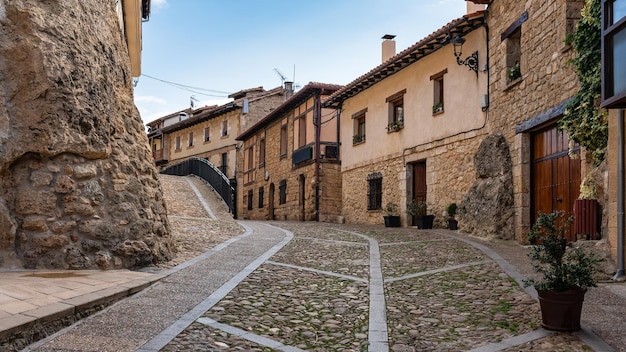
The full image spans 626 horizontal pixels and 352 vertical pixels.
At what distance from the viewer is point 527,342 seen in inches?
167

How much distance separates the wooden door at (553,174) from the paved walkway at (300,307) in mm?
1841

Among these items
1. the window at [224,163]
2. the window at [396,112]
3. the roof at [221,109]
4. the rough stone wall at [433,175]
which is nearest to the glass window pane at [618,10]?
the rough stone wall at [433,175]

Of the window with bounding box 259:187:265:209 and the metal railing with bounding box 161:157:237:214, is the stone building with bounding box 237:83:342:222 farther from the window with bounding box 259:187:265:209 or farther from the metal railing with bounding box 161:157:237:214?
the metal railing with bounding box 161:157:237:214

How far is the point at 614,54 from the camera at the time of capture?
17.5 feet

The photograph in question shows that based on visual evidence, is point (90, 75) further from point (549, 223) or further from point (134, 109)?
point (549, 223)

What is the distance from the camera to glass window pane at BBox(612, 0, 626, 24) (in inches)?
207

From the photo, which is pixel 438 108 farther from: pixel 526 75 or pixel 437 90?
pixel 526 75

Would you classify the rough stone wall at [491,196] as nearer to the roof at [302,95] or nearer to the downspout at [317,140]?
the downspout at [317,140]

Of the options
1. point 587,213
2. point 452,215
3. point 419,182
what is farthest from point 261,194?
point 587,213

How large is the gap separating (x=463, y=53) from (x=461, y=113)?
1.49 m

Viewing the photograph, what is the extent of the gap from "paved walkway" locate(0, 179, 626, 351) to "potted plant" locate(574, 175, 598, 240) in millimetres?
939

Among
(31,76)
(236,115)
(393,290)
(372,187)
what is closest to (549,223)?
(393,290)

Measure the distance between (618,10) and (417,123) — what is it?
9795mm

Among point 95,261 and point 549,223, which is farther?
point 95,261
